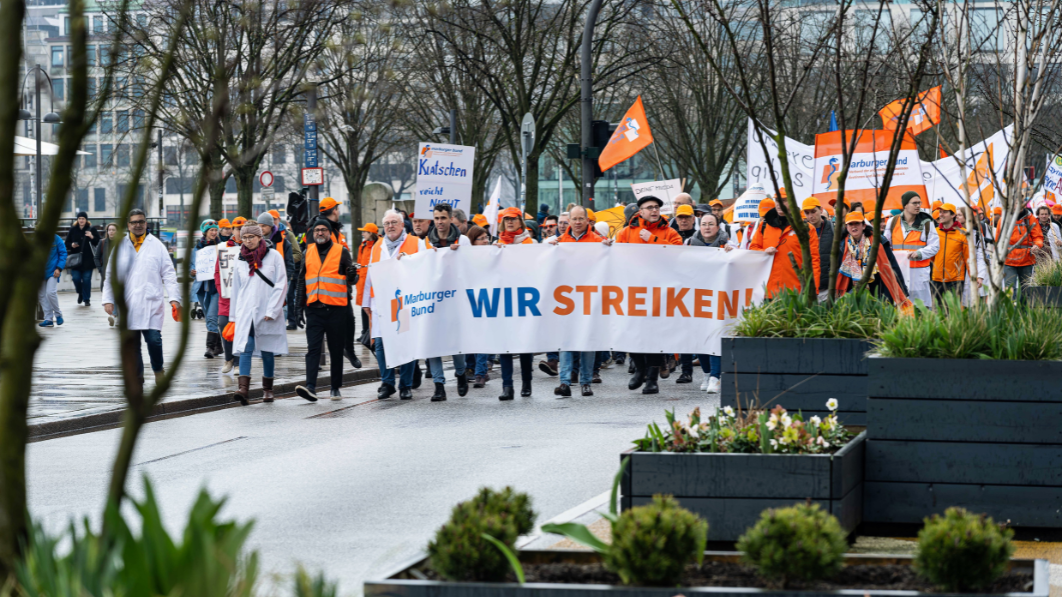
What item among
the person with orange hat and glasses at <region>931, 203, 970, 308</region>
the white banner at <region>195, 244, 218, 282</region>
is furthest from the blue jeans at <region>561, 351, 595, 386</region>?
the white banner at <region>195, 244, 218, 282</region>

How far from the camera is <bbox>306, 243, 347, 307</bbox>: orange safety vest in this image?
13625 mm

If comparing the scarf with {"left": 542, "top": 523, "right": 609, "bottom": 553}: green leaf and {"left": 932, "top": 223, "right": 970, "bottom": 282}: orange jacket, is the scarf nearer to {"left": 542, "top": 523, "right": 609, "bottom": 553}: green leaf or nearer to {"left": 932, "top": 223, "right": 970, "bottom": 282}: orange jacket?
{"left": 932, "top": 223, "right": 970, "bottom": 282}: orange jacket

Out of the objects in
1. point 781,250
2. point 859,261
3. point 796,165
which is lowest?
point 859,261

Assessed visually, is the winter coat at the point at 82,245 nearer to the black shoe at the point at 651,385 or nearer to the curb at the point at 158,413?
the curb at the point at 158,413

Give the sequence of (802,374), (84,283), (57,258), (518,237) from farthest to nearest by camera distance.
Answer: (84,283) → (57,258) → (518,237) → (802,374)

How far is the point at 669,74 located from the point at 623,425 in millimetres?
30676

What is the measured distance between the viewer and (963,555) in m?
4.03

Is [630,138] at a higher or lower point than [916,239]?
higher

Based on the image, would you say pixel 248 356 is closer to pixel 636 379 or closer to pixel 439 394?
pixel 439 394

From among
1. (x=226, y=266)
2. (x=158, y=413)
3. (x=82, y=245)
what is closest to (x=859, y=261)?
(x=158, y=413)

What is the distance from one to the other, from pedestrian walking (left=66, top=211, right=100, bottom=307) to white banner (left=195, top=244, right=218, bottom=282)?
1262 centimetres

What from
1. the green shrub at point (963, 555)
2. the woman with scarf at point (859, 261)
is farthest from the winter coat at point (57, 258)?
the green shrub at point (963, 555)

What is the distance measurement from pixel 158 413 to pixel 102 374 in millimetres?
3348

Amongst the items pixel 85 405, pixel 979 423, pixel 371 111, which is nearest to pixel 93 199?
pixel 371 111
